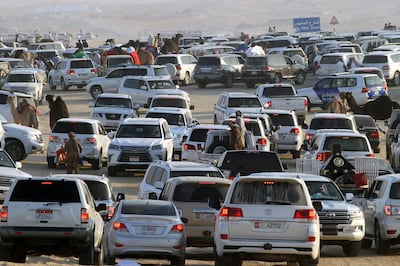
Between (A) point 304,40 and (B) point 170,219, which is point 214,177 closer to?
(B) point 170,219

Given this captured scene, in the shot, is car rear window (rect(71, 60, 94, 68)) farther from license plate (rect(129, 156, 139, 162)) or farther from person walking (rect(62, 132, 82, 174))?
person walking (rect(62, 132, 82, 174))

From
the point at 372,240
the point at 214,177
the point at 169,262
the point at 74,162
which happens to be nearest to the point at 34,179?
the point at 169,262

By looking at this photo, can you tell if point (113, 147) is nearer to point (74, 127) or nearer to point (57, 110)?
point (74, 127)

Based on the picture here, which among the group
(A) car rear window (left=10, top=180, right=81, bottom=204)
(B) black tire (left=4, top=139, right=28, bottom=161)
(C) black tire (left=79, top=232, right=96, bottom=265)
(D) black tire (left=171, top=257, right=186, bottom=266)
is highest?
(A) car rear window (left=10, top=180, right=81, bottom=204)

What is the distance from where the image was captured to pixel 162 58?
64750 millimetres

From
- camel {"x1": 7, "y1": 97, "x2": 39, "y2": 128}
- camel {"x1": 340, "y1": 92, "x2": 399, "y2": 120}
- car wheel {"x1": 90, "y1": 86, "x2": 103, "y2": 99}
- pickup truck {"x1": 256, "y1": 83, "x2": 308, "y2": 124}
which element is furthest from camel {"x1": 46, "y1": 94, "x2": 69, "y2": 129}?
car wheel {"x1": 90, "y1": 86, "x2": 103, "y2": 99}

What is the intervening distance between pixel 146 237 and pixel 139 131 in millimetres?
16419

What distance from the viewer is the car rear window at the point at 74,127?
121 ft

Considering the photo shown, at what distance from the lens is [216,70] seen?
6241 centimetres

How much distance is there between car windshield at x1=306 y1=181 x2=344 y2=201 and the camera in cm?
2316

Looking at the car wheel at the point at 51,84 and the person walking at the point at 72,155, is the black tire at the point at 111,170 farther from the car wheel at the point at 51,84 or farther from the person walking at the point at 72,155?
the car wheel at the point at 51,84

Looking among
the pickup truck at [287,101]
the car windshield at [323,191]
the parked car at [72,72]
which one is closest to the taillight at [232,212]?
the car windshield at [323,191]

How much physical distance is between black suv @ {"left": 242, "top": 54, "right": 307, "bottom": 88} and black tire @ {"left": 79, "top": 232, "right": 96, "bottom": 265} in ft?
138

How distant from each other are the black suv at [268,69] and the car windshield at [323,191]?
3800cm
